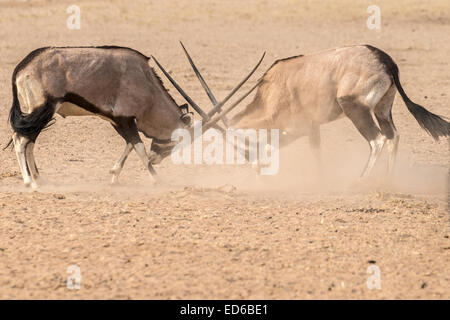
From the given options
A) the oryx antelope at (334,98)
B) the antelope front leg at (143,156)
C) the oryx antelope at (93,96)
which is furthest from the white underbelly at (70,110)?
the oryx antelope at (334,98)

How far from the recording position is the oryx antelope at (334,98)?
884 cm

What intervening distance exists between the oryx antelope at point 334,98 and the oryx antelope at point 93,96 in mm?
545

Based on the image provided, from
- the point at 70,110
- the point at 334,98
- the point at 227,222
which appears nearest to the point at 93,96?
the point at 70,110

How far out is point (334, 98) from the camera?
9.05 metres

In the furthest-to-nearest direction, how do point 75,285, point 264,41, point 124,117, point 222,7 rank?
point 222,7
point 264,41
point 124,117
point 75,285

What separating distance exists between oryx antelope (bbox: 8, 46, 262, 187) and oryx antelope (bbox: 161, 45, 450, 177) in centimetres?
54

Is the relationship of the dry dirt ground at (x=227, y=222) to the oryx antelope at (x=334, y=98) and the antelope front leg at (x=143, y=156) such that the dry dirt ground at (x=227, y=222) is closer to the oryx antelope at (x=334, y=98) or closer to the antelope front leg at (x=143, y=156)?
the antelope front leg at (x=143, y=156)

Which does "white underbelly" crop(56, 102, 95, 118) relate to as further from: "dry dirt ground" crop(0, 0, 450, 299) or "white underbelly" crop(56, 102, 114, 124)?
"dry dirt ground" crop(0, 0, 450, 299)

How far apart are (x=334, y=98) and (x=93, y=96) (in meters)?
2.50

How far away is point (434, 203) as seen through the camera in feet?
26.6
